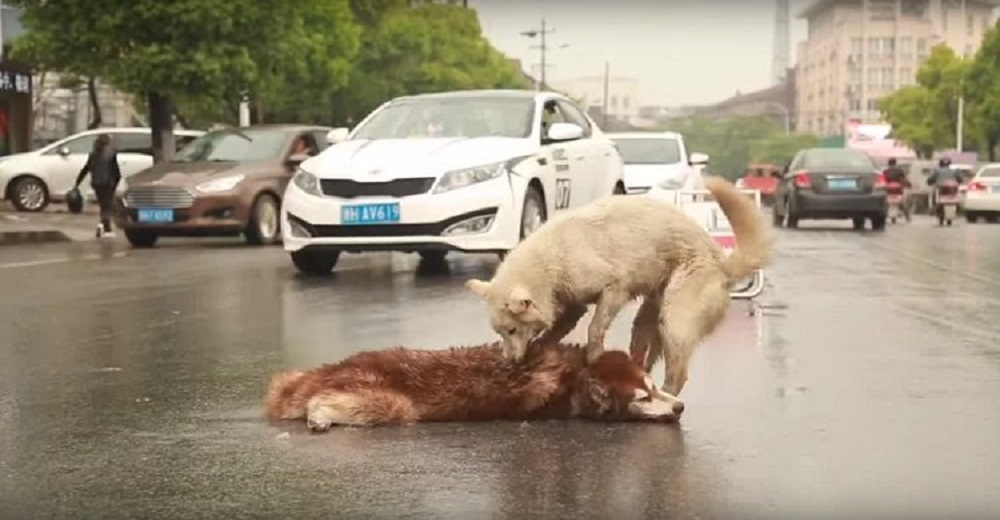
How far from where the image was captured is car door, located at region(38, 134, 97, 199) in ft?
97.3

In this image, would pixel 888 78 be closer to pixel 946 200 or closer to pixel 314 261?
pixel 946 200

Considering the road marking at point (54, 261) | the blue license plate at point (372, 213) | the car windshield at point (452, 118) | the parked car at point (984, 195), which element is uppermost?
the car windshield at point (452, 118)

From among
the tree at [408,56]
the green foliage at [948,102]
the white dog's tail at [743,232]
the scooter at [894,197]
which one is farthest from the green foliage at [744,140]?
the white dog's tail at [743,232]

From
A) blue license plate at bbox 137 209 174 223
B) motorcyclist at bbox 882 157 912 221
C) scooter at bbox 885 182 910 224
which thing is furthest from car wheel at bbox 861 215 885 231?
blue license plate at bbox 137 209 174 223

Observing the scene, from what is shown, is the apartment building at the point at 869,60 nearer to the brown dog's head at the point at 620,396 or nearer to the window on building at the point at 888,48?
the window on building at the point at 888,48

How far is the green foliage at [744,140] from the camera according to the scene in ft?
311

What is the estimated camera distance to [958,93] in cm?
6762

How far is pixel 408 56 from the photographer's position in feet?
168

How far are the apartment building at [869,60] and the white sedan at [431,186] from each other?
7.07 m

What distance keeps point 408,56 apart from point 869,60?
20.8 m

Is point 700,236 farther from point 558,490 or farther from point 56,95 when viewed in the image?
point 56,95

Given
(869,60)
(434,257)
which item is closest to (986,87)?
(869,60)

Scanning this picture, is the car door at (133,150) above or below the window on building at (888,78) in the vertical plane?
below

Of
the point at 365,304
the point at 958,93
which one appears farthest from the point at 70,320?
the point at 958,93
